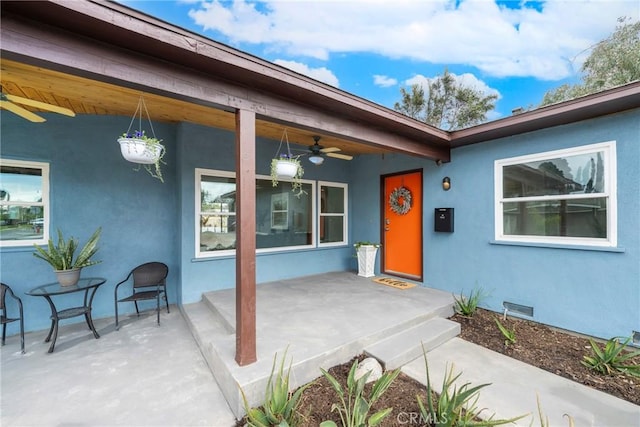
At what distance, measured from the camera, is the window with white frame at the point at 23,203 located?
324cm

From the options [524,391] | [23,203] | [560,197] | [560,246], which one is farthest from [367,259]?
[23,203]

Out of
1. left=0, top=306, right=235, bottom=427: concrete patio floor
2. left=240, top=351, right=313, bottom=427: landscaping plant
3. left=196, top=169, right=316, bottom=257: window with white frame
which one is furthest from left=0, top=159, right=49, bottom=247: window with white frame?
left=240, top=351, right=313, bottom=427: landscaping plant

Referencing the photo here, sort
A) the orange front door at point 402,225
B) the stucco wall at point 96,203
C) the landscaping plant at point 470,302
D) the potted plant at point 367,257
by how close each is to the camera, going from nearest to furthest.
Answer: the stucco wall at point 96,203 → the landscaping plant at point 470,302 → the orange front door at point 402,225 → the potted plant at point 367,257

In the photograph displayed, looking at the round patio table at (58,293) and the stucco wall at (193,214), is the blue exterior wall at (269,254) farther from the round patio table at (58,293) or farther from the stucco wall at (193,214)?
the round patio table at (58,293)

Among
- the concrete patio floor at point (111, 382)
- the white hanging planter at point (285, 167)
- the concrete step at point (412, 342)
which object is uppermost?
the white hanging planter at point (285, 167)

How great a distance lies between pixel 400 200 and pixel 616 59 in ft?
32.5

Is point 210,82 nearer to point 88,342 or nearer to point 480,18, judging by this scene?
point 88,342

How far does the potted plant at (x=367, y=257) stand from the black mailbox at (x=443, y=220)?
126 cm

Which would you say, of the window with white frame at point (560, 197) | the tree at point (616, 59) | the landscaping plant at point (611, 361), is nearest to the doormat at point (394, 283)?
the window with white frame at point (560, 197)

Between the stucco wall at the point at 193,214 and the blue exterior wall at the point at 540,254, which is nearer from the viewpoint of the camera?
the blue exterior wall at the point at 540,254

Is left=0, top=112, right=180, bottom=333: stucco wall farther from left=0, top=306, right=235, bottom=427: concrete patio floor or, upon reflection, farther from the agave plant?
left=0, top=306, right=235, bottom=427: concrete patio floor

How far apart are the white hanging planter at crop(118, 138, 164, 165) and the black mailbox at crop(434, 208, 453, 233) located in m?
4.06

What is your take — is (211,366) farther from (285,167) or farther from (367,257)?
(367,257)

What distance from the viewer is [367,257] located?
17.1 feet
